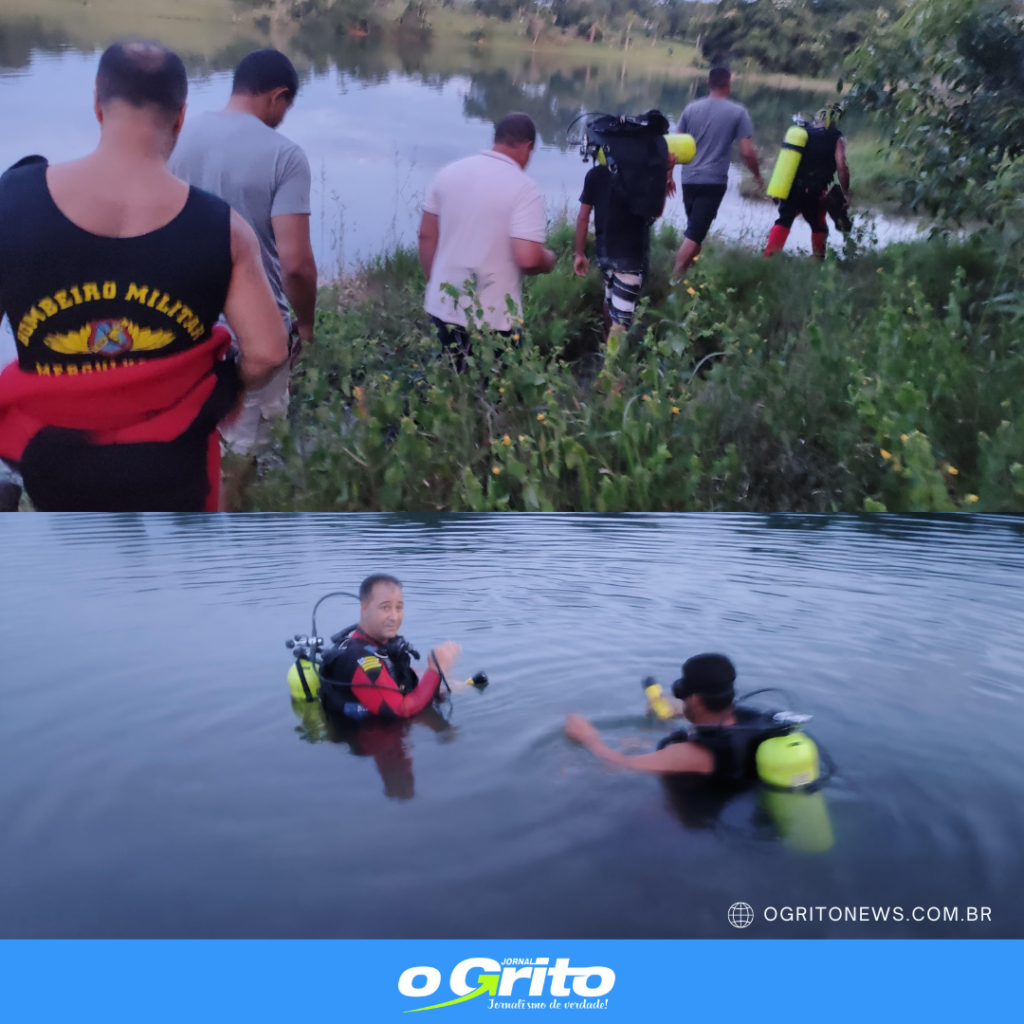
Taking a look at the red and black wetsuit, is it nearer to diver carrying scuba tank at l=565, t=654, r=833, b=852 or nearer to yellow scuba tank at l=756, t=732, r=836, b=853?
diver carrying scuba tank at l=565, t=654, r=833, b=852

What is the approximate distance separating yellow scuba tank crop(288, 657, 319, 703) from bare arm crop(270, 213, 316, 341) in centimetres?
110

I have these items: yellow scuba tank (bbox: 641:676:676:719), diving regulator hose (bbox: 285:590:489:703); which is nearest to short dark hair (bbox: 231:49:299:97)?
diving regulator hose (bbox: 285:590:489:703)

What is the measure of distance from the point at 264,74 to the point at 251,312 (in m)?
0.65

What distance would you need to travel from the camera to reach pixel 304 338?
2.38m

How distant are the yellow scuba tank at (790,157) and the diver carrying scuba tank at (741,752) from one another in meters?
1.88

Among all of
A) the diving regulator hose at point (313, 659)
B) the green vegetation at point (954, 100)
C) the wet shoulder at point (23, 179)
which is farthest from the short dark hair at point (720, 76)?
the diving regulator hose at point (313, 659)

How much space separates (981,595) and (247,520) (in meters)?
1.31

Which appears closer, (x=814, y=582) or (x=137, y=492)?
(x=814, y=582)

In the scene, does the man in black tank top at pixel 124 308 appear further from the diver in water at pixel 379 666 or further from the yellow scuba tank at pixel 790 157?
the yellow scuba tank at pixel 790 157

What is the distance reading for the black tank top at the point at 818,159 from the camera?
280 centimetres

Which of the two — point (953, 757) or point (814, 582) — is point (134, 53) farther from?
point (953, 757)

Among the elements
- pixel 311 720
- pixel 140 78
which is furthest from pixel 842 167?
pixel 311 720

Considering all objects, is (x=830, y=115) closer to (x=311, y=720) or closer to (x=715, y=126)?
(x=715, y=126)

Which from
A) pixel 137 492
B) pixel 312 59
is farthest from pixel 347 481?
pixel 312 59
